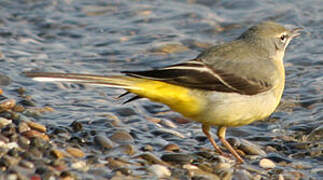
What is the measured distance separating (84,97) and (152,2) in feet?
19.2

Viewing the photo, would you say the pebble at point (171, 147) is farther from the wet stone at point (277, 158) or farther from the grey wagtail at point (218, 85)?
the wet stone at point (277, 158)

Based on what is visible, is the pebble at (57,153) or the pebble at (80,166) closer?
the pebble at (80,166)

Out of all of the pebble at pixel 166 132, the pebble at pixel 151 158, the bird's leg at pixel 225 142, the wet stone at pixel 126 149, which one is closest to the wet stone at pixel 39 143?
Result: the wet stone at pixel 126 149

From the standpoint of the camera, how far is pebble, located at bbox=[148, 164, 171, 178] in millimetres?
6723

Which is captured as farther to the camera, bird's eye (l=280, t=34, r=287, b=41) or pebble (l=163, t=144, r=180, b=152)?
bird's eye (l=280, t=34, r=287, b=41)

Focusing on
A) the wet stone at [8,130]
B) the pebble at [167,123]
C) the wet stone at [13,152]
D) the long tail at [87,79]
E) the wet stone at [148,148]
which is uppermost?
the long tail at [87,79]

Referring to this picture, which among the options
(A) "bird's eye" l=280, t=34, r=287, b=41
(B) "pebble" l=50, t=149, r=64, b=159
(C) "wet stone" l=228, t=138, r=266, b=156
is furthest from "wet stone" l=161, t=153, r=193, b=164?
(A) "bird's eye" l=280, t=34, r=287, b=41

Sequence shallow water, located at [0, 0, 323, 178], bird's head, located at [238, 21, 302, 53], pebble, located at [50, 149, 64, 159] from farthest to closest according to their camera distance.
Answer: shallow water, located at [0, 0, 323, 178]
bird's head, located at [238, 21, 302, 53]
pebble, located at [50, 149, 64, 159]

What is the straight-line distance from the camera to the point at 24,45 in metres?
12.2

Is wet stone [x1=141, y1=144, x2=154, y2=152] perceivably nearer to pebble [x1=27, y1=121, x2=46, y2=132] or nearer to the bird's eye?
pebble [x1=27, y1=121, x2=46, y2=132]

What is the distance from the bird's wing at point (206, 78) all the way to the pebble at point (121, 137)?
115 centimetres

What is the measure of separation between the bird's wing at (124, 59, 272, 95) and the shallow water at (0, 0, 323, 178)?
1118mm

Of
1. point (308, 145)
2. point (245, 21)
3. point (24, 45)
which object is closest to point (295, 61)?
point (245, 21)

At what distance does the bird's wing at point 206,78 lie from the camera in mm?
7191
